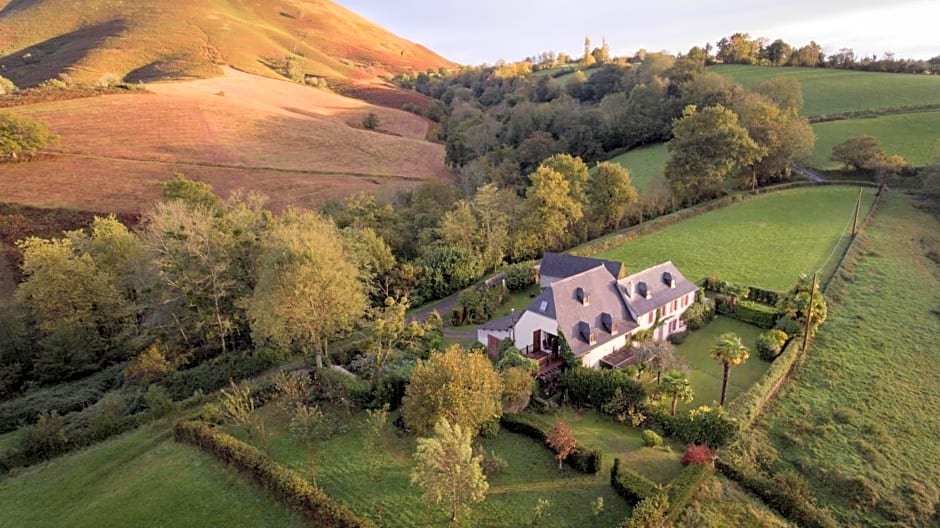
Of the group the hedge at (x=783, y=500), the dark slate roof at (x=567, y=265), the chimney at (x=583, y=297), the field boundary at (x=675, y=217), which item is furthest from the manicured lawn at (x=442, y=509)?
the field boundary at (x=675, y=217)

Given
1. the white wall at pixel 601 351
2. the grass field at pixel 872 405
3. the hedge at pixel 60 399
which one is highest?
the white wall at pixel 601 351

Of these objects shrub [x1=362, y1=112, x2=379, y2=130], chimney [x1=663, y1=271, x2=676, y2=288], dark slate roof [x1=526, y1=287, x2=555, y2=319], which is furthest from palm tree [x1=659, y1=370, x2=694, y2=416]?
shrub [x1=362, y1=112, x2=379, y2=130]

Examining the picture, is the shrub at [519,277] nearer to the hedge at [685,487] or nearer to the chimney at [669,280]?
the chimney at [669,280]

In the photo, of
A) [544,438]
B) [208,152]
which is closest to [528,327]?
[544,438]

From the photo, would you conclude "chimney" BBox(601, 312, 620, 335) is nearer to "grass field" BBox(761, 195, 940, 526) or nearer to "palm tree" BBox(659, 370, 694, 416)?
"palm tree" BBox(659, 370, 694, 416)

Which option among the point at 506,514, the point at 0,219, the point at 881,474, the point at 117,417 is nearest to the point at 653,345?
the point at 881,474

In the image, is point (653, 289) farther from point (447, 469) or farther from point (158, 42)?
point (158, 42)

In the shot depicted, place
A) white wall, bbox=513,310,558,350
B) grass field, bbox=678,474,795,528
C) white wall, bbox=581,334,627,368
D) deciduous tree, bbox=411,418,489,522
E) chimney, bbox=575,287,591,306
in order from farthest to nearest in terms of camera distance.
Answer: chimney, bbox=575,287,591,306
white wall, bbox=513,310,558,350
white wall, bbox=581,334,627,368
grass field, bbox=678,474,795,528
deciduous tree, bbox=411,418,489,522
